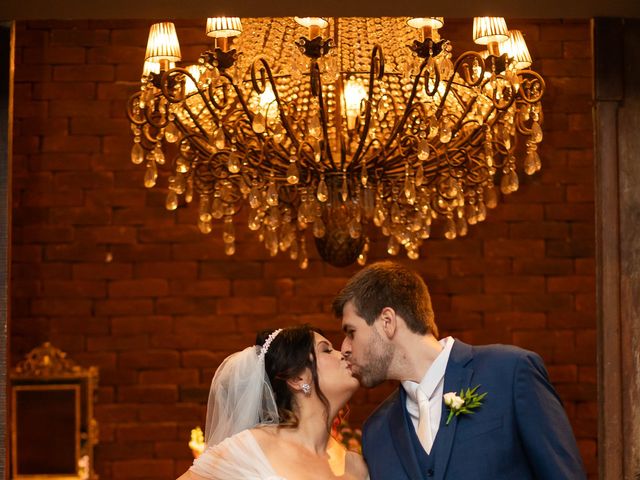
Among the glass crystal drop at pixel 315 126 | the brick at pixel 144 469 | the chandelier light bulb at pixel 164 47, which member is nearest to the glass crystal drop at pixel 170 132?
the chandelier light bulb at pixel 164 47

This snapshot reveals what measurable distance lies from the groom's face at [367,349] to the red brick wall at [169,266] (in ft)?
9.19

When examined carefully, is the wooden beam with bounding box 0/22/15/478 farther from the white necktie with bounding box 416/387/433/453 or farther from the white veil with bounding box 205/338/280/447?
the white necktie with bounding box 416/387/433/453

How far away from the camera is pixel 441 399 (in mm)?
2928

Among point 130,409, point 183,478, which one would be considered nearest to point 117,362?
point 130,409

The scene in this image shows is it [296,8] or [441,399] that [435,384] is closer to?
[441,399]

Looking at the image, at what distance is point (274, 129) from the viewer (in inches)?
155

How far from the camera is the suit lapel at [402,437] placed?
2848 millimetres

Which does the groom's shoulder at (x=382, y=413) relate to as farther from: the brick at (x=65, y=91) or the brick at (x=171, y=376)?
the brick at (x=65, y=91)

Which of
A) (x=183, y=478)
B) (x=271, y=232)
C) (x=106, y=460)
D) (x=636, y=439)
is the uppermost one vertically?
(x=271, y=232)

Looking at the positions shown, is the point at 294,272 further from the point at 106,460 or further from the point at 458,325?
the point at 106,460

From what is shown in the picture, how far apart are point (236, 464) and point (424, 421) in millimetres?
645

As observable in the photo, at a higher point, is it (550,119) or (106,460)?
(550,119)

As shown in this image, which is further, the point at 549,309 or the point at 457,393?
the point at 549,309

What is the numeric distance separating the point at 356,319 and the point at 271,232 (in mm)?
1213
